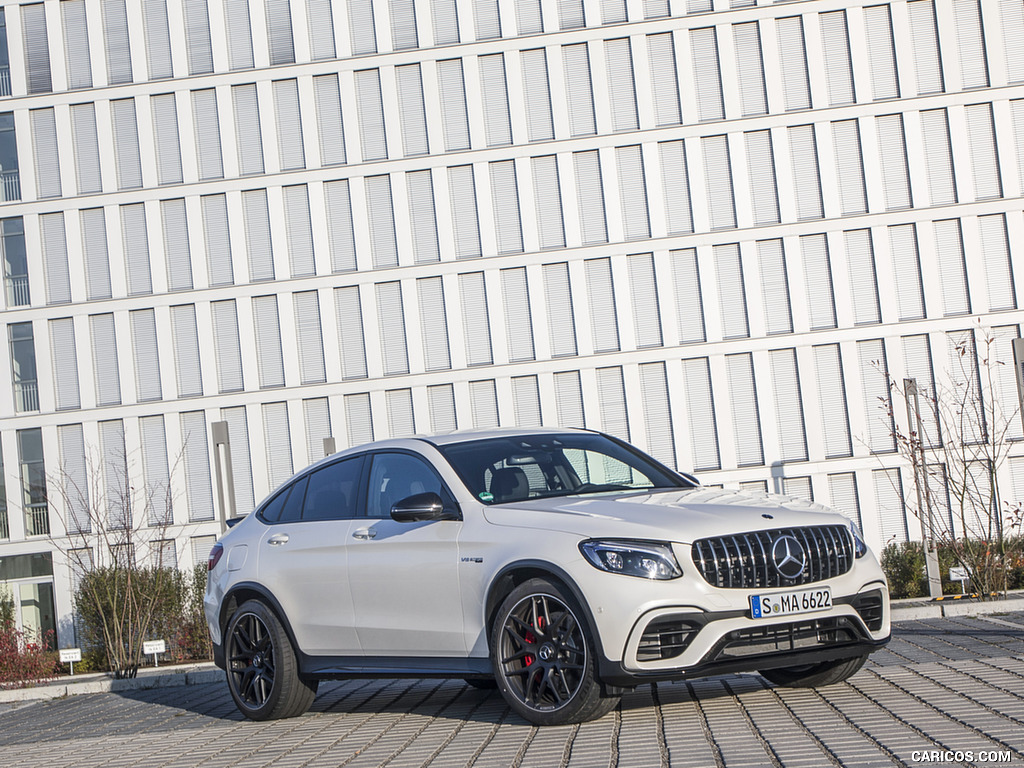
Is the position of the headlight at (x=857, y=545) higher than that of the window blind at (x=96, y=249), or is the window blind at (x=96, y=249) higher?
the window blind at (x=96, y=249)

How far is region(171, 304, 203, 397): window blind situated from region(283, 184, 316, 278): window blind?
3265 mm

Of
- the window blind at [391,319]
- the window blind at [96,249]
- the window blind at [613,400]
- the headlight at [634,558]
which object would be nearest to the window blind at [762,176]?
the window blind at [613,400]

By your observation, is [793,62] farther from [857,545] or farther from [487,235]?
[857,545]

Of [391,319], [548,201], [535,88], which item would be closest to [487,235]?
[548,201]

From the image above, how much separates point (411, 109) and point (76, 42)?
10405 mm

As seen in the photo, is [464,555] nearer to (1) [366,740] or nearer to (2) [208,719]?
(1) [366,740]

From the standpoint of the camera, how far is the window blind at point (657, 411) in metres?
38.6

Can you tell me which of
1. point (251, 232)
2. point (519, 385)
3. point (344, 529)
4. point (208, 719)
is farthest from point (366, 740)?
point (251, 232)

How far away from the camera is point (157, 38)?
40.9m

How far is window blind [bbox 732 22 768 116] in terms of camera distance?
39.2m

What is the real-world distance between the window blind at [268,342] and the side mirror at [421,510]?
108 feet

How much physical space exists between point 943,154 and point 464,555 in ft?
114

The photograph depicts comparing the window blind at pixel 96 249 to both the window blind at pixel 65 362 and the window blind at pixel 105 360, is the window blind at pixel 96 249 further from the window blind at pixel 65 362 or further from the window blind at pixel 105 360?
the window blind at pixel 65 362

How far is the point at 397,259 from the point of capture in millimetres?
39375
